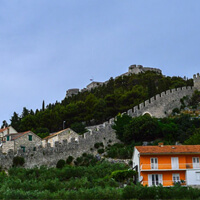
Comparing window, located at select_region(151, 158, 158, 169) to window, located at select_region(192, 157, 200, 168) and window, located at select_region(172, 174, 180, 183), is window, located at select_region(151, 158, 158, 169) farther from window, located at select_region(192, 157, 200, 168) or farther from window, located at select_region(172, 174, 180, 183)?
window, located at select_region(192, 157, 200, 168)

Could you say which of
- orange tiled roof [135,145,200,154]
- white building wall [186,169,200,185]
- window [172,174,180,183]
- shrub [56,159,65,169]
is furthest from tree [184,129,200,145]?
shrub [56,159,65,169]

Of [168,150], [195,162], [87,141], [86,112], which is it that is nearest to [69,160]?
[87,141]

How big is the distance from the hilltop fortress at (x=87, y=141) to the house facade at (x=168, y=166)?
1296 cm

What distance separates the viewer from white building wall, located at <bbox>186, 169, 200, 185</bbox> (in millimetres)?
30319

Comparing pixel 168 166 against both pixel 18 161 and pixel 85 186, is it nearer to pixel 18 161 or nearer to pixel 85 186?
pixel 85 186

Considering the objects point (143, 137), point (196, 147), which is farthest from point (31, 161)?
point (196, 147)

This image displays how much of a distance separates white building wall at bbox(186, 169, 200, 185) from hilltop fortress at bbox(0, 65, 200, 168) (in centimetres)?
1613

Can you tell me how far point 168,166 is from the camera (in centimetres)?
3131

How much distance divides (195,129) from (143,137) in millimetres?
6653

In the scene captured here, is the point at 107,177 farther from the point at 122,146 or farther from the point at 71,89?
the point at 71,89

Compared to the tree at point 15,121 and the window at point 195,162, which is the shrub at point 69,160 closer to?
the window at point 195,162

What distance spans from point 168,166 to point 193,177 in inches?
86.7

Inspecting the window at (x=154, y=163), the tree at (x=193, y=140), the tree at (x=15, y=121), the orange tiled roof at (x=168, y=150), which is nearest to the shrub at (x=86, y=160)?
the orange tiled roof at (x=168, y=150)

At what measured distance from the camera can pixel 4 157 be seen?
39844 mm
